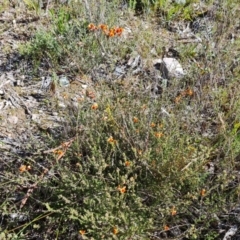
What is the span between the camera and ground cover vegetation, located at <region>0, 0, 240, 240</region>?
93.0 inches

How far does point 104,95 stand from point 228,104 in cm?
89

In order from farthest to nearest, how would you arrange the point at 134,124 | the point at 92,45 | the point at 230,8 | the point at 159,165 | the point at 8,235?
the point at 230,8 < the point at 92,45 < the point at 134,124 < the point at 159,165 < the point at 8,235

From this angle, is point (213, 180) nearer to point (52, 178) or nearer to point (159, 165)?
point (159, 165)

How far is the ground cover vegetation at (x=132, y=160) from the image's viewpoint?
2.36m

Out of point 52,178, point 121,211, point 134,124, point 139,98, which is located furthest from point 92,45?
point 121,211

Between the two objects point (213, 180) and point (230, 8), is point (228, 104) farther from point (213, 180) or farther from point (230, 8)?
point (230, 8)

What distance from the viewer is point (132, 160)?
258 centimetres

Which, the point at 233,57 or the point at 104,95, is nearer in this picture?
the point at 104,95

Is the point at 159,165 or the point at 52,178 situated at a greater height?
the point at 159,165

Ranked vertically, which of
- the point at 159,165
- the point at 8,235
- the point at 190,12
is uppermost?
the point at 190,12

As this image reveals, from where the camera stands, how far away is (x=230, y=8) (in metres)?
3.73

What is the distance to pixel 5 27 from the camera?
12.3 ft

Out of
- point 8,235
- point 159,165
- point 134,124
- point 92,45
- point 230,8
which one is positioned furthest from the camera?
point 230,8

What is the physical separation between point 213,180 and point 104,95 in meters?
0.86
